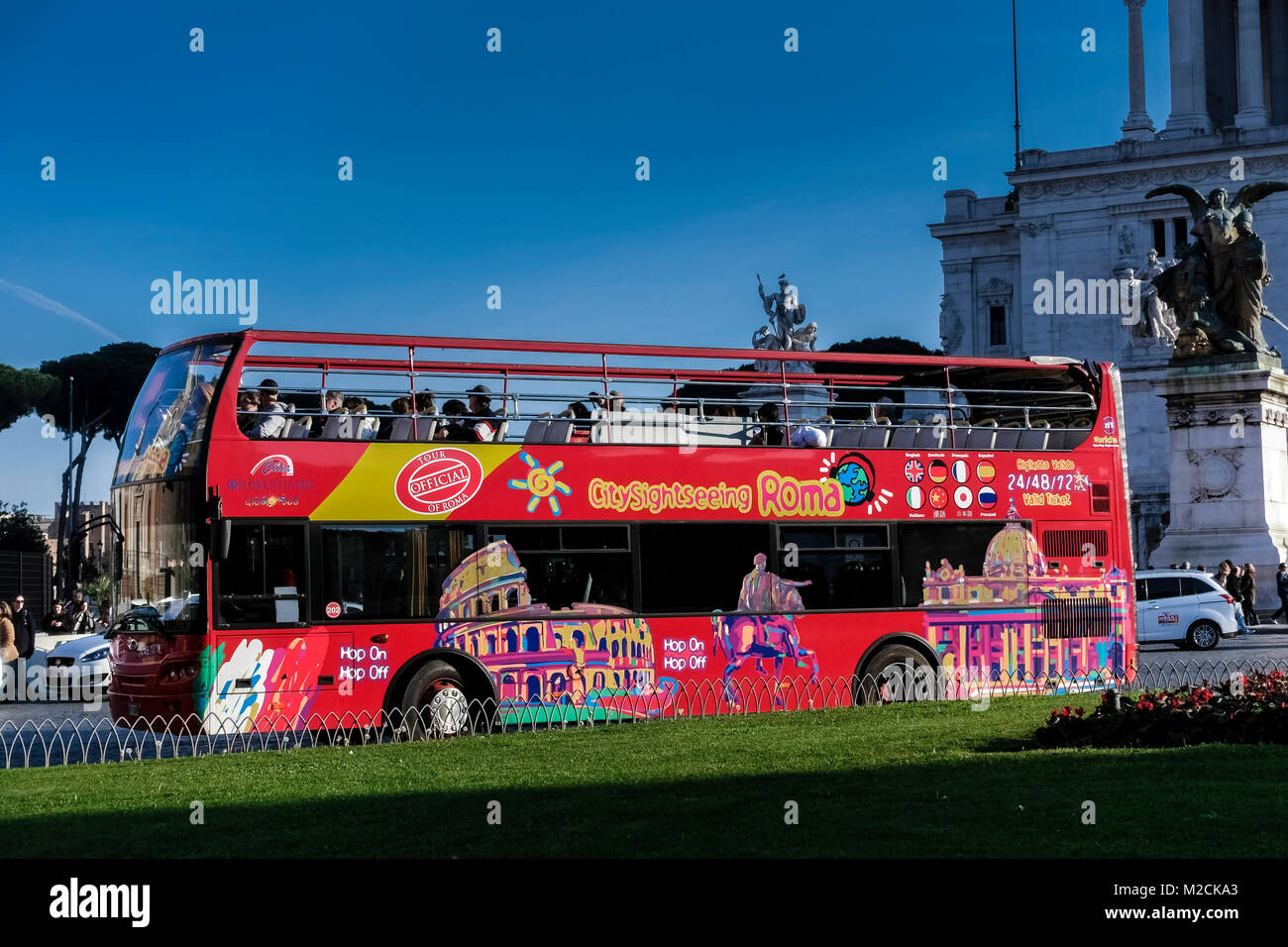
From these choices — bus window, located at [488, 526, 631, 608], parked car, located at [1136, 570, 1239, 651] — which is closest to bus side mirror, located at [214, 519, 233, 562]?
bus window, located at [488, 526, 631, 608]

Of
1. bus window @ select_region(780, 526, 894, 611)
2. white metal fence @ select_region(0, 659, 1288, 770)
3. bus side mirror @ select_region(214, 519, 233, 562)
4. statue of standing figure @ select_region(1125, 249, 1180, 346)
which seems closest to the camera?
bus side mirror @ select_region(214, 519, 233, 562)

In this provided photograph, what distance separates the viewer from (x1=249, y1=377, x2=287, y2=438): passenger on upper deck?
1566cm

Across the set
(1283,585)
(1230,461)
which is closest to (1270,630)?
(1283,585)

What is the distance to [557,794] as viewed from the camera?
1116 cm

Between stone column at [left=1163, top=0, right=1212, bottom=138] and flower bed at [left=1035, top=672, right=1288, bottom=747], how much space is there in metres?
74.1

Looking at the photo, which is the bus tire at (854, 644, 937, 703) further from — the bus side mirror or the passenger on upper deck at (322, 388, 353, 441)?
the bus side mirror

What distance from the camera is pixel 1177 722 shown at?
1306cm

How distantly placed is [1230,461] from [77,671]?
2323cm

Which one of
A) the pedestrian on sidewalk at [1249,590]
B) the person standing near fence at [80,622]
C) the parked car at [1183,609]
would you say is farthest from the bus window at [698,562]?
the person standing near fence at [80,622]

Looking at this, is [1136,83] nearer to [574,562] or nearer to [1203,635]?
[1203,635]

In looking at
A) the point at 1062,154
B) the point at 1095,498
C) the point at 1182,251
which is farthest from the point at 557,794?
the point at 1062,154

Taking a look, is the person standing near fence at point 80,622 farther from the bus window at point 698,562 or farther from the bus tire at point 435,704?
the bus window at point 698,562

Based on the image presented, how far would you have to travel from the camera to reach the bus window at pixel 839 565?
1811 cm
